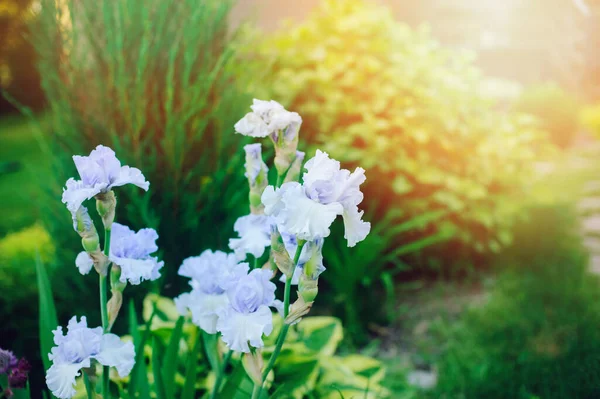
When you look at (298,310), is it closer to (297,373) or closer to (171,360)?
(171,360)

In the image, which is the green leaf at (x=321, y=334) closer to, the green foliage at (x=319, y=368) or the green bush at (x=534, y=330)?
the green foliage at (x=319, y=368)

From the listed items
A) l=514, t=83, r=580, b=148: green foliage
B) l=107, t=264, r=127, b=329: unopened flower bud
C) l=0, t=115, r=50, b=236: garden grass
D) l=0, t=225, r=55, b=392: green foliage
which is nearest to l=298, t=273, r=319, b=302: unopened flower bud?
l=107, t=264, r=127, b=329: unopened flower bud

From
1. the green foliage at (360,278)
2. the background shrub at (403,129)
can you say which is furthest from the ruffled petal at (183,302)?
the background shrub at (403,129)

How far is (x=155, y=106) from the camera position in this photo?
2.25 metres

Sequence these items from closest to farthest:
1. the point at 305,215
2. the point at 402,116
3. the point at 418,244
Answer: the point at 305,215, the point at 418,244, the point at 402,116

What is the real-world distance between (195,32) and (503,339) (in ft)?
6.59

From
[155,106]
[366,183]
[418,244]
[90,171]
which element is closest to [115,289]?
[90,171]

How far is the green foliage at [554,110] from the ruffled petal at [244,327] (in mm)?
9684

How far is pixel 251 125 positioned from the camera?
3.86 feet

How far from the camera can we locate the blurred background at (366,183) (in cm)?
221

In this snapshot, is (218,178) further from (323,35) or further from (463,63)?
(463,63)

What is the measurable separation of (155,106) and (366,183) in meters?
1.54

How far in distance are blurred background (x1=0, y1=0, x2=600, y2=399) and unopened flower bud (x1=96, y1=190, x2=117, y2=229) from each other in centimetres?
47

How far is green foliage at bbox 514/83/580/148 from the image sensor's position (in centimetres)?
982
